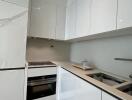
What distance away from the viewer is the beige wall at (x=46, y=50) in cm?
236

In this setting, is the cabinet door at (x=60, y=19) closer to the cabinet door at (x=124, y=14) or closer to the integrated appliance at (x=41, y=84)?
the integrated appliance at (x=41, y=84)

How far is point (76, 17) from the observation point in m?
2.02

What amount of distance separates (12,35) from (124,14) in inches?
56.4

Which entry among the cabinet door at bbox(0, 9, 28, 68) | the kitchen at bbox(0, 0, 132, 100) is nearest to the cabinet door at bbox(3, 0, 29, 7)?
the kitchen at bbox(0, 0, 132, 100)

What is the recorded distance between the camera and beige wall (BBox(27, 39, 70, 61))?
236cm

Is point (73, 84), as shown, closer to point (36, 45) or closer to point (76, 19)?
point (76, 19)

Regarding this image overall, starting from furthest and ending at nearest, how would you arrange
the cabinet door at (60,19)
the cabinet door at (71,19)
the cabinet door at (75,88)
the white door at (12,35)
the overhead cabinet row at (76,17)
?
1. the cabinet door at (60,19)
2. the cabinet door at (71,19)
3. the white door at (12,35)
4. the overhead cabinet row at (76,17)
5. the cabinet door at (75,88)

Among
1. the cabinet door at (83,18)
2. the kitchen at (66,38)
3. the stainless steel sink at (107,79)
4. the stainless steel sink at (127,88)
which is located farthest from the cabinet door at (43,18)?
the stainless steel sink at (127,88)

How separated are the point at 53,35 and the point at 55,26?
19cm

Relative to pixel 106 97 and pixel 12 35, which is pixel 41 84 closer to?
pixel 12 35

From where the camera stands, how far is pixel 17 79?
5.51ft

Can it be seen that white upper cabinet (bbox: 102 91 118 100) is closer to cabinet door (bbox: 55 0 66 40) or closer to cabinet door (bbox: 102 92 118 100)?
cabinet door (bbox: 102 92 118 100)

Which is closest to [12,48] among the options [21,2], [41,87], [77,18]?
[21,2]

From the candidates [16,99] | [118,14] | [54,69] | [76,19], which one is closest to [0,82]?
[16,99]
